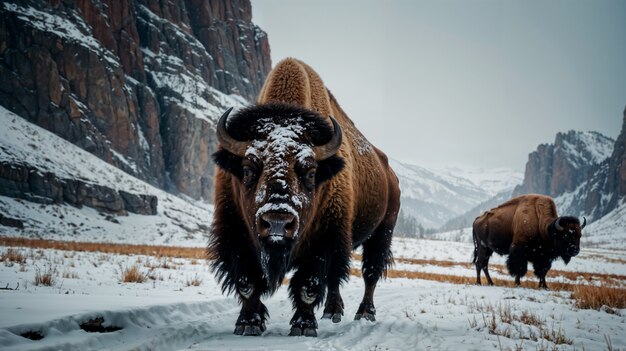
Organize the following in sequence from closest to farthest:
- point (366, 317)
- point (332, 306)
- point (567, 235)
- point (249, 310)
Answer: point (249, 310) < point (366, 317) < point (332, 306) < point (567, 235)

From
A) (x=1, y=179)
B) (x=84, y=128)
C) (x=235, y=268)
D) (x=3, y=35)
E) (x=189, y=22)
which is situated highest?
(x=189, y=22)

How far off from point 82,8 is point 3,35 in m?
14.5

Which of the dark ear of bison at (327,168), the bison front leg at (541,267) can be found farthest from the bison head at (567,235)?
the dark ear of bison at (327,168)

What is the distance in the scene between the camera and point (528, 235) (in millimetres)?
12898

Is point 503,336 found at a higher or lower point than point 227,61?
lower

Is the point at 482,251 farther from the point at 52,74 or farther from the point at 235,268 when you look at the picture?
the point at 52,74

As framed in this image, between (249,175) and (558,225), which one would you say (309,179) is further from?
(558,225)

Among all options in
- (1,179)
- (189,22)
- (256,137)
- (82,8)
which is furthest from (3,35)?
(256,137)

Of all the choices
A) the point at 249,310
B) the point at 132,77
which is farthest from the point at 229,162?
the point at 132,77

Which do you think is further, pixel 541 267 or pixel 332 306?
pixel 541 267

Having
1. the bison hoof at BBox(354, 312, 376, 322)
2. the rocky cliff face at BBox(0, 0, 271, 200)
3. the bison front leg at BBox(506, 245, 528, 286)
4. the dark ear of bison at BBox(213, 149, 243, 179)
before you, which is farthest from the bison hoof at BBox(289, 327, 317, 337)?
the rocky cliff face at BBox(0, 0, 271, 200)

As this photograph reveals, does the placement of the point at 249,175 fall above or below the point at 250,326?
above

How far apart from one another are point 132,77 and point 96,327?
7580 cm

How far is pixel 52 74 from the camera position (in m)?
53.8
